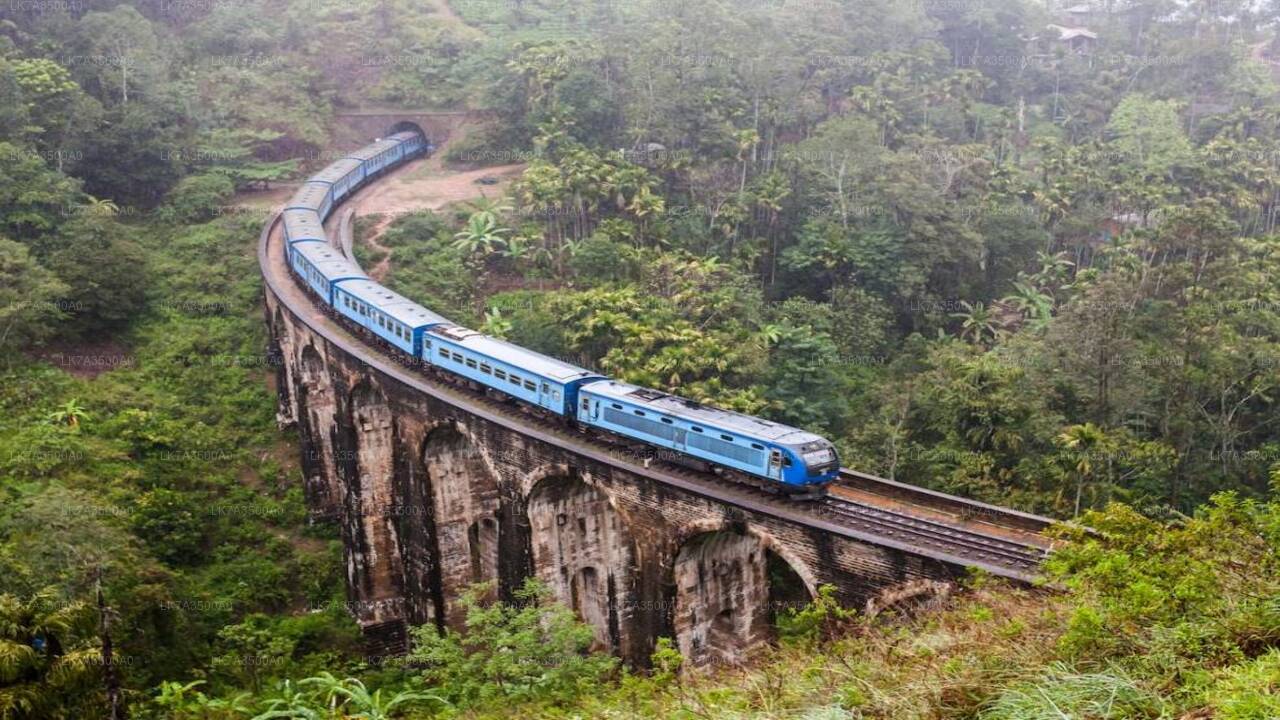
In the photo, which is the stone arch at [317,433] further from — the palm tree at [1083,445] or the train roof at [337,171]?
the palm tree at [1083,445]

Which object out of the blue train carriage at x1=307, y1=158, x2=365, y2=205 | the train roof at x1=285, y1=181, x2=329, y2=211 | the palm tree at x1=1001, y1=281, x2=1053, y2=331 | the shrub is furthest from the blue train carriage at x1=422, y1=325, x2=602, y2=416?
the palm tree at x1=1001, y1=281, x2=1053, y2=331

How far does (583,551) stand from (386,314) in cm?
1055

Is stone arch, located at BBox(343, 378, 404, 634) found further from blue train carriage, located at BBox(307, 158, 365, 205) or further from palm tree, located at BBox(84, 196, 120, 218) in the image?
blue train carriage, located at BBox(307, 158, 365, 205)

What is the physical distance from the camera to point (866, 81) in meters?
65.7

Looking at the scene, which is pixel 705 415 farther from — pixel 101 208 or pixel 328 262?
pixel 101 208

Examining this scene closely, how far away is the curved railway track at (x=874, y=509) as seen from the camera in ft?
68.1

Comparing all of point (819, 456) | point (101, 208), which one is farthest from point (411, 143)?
point (819, 456)

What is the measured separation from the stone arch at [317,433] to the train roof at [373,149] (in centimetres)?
2642

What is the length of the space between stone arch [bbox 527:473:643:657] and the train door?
6.08m

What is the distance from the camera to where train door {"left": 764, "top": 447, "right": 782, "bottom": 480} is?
22.9 metres

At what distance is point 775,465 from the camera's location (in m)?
23.0

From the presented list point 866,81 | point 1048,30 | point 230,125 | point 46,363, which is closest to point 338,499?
point 46,363

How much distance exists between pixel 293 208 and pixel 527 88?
57.3 feet

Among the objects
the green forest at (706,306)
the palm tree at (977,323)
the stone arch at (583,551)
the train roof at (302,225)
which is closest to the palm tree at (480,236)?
the green forest at (706,306)
